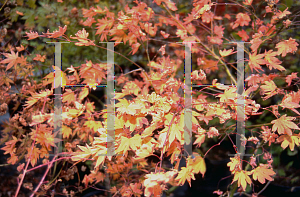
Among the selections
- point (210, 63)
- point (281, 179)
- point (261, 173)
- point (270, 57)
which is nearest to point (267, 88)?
point (270, 57)

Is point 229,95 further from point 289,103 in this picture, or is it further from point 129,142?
point 129,142

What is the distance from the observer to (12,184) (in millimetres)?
1920

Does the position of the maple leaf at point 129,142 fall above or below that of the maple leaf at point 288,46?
below

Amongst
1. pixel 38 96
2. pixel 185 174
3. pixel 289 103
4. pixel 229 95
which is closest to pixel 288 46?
pixel 289 103

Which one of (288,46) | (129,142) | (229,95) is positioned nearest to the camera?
(129,142)

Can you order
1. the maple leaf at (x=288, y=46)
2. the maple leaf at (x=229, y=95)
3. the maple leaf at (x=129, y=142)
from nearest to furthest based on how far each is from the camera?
the maple leaf at (x=129, y=142)
the maple leaf at (x=229, y=95)
the maple leaf at (x=288, y=46)

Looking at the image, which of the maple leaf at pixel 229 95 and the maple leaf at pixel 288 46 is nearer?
the maple leaf at pixel 229 95

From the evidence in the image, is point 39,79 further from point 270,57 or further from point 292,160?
point 292,160

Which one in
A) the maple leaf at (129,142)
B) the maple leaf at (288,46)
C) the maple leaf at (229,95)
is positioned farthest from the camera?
the maple leaf at (288,46)

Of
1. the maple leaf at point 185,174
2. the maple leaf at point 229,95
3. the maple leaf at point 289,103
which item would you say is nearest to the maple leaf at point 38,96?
the maple leaf at point 185,174

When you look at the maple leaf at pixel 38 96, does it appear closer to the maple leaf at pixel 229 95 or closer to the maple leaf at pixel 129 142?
the maple leaf at pixel 129 142

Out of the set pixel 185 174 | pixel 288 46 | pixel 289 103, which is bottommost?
pixel 185 174

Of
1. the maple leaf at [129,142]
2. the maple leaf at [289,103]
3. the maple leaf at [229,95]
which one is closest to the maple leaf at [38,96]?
the maple leaf at [129,142]

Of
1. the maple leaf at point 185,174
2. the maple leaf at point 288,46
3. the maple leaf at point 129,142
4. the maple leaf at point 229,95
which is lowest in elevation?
the maple leaf at point 185,174
